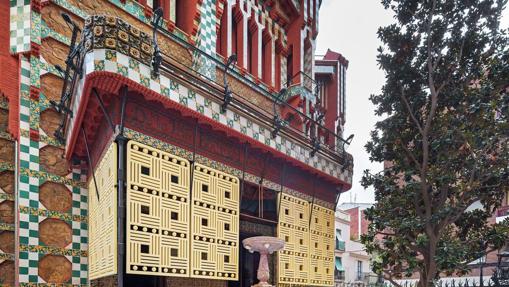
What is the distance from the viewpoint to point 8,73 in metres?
8.14

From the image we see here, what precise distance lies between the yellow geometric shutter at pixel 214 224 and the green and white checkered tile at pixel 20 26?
3565 mm

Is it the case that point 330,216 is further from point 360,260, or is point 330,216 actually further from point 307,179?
point 360,260

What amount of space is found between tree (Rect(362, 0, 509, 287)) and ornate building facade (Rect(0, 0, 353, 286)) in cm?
193

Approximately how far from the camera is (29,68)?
810 centimetres

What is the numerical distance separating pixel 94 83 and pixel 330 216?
7.75 m

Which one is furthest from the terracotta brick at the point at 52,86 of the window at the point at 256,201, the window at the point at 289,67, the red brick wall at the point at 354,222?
the red brick wall at the point at 354,222

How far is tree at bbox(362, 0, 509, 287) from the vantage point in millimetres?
9523

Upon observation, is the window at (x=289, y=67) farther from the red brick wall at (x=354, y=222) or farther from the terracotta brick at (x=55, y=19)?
the red brick wall at (x=354, y=222)

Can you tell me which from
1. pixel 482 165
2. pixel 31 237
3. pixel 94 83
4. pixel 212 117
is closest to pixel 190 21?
pixel 212 117

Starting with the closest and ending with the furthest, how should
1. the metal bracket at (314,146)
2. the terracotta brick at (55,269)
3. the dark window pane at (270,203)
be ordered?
the terracotta brick at (55,269) → the dark window pane at (270,203) → the metal bracket at (314,146)

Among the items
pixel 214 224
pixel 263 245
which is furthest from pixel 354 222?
pixel 214 224

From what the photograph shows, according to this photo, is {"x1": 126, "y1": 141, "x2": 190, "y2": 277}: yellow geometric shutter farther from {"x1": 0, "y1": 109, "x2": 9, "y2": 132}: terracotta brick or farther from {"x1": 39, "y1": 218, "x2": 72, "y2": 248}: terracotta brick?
{"x1": 0, "y1": 109, "x2": 9, "y2": 132}: terracotta brick

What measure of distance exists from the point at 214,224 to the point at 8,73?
14.2 ft

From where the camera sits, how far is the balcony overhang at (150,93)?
6.35m
